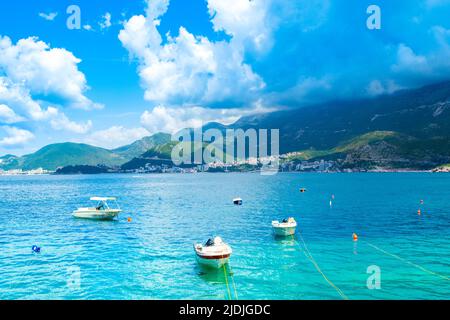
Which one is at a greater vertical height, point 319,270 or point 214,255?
point 214,255

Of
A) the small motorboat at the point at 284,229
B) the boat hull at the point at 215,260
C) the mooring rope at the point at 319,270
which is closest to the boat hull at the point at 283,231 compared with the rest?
the small motorboat at the point at 284,229

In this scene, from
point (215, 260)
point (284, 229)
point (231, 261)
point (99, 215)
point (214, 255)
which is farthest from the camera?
point (99, 215)

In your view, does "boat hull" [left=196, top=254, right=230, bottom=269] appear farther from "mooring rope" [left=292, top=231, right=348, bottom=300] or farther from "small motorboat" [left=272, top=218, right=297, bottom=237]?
"small motorboat" [left=272, top=218, right=297, bottom=237]

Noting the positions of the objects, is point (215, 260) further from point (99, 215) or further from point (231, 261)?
point (99, 215)

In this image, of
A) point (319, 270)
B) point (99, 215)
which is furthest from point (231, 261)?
point (99, 215)

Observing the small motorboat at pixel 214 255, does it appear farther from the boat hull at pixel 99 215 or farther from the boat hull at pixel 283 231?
the boat hull at pixel 99 215

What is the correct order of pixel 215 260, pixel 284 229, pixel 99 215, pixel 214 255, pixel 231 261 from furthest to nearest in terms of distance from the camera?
1. pixel 99 215
2. pixel 284 229
3. pixel 231 261
4. pixel 215 260
5. pixel 214 255

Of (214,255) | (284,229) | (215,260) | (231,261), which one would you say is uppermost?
(214,255)

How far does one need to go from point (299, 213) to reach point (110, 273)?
2700 inches

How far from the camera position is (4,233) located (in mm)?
76312

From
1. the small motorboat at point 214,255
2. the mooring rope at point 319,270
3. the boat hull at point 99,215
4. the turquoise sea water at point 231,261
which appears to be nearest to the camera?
the mooring rope at point 319,270

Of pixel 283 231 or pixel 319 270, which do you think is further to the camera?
pixel 283 231

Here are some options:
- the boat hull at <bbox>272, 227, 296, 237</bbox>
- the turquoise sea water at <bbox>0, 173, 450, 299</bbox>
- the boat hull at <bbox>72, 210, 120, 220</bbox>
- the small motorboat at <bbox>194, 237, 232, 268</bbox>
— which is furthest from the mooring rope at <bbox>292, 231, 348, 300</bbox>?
the boat hull at <bbox>72, 210, 120, 220</bbox>
